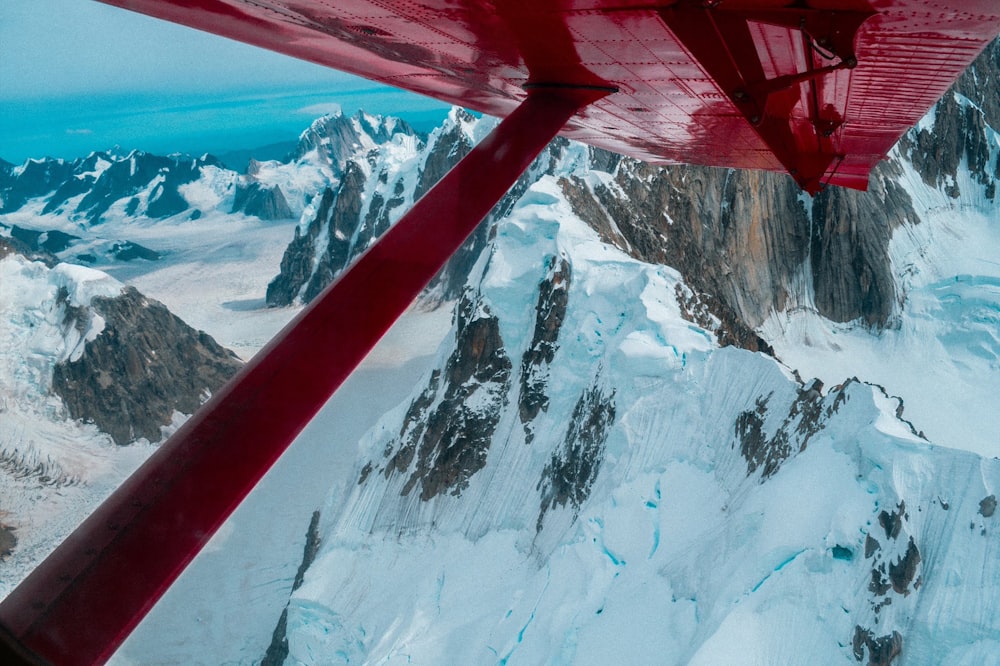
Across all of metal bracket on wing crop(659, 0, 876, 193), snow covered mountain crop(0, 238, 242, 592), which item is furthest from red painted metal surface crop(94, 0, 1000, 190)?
snow covered mountain crop(0, 238, 242, 592)

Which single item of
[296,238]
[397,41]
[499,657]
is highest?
[397,41]

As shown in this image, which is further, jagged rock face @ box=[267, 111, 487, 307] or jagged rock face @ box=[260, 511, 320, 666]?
jagged rock face @ box=[267, 111, 487, 307]

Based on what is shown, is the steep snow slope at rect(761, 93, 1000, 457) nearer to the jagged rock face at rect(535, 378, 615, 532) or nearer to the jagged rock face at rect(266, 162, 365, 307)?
the jagged rock face at rect(535, 378, 615, 532)

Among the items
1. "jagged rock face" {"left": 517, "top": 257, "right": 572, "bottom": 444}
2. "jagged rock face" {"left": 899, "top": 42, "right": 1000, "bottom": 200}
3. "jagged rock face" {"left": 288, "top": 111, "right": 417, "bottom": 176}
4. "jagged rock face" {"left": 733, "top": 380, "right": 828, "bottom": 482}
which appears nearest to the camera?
"jagged rock face" {"left": 733, "top": 380, "right": 828, "bottom": 482}

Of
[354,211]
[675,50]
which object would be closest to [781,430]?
[675,50]

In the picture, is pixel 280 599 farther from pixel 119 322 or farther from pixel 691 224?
pixel 119 322

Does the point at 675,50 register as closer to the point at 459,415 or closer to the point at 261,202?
the point at 459,415

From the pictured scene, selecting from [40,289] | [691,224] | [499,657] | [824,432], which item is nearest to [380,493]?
[499,657]
